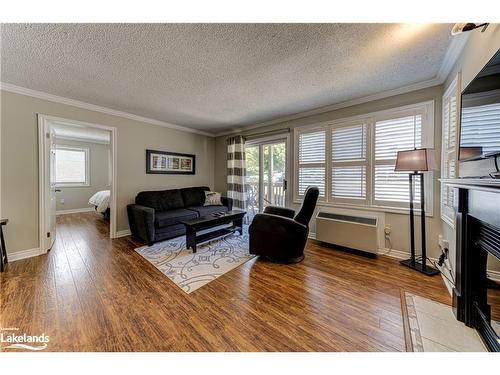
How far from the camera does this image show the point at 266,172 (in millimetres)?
4320

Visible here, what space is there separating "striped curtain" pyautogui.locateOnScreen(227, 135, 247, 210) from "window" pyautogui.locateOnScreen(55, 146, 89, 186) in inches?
186

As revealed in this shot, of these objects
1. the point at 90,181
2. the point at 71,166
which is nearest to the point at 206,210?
the point at 90,181

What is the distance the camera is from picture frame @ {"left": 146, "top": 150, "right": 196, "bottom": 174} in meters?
4.01

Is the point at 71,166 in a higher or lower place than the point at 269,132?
lower

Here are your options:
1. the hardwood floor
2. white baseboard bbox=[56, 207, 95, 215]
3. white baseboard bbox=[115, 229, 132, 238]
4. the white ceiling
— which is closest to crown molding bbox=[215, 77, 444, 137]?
the hardwood floor

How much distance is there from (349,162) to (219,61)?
234 centimetres

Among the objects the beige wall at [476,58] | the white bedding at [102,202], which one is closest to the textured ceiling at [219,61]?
the beige wall at [476,58]

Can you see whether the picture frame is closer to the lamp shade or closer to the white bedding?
the white bedding

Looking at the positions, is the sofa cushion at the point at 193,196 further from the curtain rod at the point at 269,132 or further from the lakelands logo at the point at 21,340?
the lakelands logo at the point at 21,340

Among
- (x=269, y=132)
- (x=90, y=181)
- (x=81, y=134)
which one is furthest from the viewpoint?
(x=90, y=181)

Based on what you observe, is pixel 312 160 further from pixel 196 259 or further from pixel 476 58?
pixel 196 259
